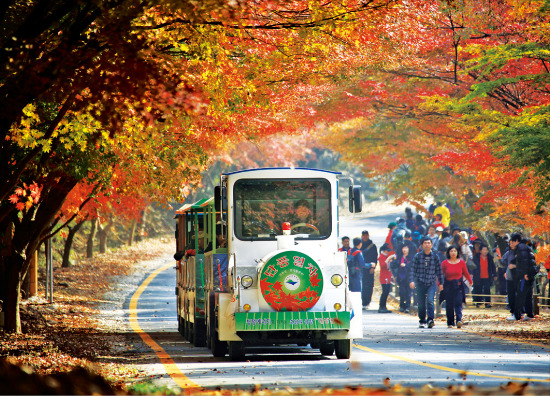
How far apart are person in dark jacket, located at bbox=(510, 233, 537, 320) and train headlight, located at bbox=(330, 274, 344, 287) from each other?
8.52 meters

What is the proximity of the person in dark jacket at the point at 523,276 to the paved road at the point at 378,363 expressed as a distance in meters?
2.31

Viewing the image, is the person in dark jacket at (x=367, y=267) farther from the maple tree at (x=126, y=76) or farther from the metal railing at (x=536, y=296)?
the maple tree at (x=126, y=76)

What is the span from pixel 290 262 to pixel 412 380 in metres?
3.42

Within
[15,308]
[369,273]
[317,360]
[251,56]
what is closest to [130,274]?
[369,273]

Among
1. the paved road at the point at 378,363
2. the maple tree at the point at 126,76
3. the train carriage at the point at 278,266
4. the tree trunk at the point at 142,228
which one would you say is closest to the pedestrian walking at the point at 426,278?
the paved road at the point at 378,363

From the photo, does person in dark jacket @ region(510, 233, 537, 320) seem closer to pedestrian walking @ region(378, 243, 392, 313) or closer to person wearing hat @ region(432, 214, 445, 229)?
pedestrian walking @ region(378, 243, 392, 313)

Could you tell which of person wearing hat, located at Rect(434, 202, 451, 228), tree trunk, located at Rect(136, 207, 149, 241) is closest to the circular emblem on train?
person wearing hat, located at Rect(434, 202, 451, 228)

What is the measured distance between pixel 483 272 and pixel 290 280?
13.4 meters

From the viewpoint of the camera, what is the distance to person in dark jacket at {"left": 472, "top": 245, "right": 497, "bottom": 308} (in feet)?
84.4

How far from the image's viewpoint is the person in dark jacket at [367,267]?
26.2 metres

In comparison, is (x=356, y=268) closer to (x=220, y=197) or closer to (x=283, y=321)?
(x=220, y=197)

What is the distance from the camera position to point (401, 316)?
24016mm

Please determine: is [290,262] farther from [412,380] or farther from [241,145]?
[241,145]

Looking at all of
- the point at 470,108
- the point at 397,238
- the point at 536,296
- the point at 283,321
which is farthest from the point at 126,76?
the point at 397,238
